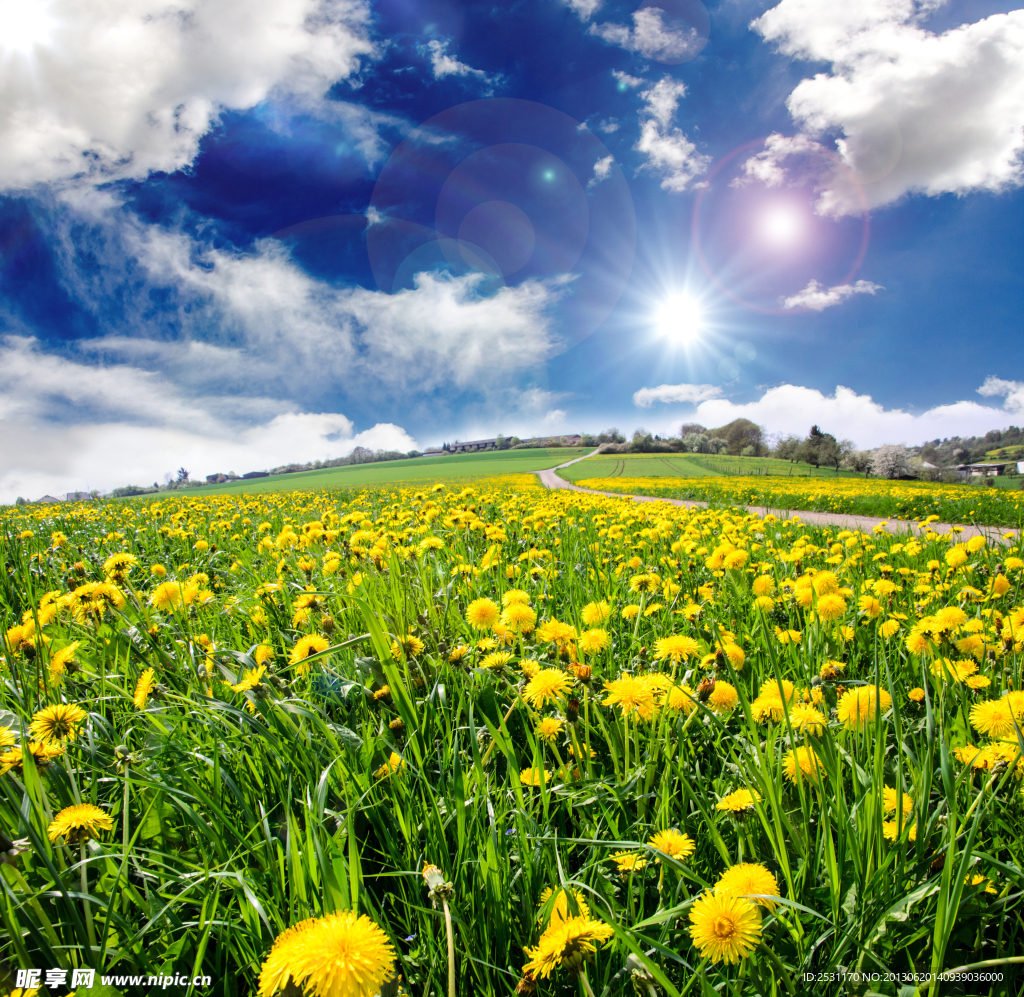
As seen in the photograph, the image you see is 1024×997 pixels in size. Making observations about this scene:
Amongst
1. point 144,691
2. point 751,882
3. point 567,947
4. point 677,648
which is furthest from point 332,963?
point 144,691

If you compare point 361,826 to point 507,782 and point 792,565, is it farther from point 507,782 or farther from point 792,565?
point 792,565

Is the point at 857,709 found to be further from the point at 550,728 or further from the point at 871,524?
the point at 871,524

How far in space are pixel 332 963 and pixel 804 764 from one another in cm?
132

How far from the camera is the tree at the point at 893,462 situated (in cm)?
4800

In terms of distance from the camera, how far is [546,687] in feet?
5.08

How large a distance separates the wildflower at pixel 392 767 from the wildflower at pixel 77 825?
25.5 inches

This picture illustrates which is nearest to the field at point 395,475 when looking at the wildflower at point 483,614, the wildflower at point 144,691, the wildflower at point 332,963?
the wildflower at point 144,691

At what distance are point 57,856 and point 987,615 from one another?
3.90m

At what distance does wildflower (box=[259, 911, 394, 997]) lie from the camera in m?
0.74

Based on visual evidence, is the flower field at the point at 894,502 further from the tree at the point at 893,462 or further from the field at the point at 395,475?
the tree at the point at 893,462

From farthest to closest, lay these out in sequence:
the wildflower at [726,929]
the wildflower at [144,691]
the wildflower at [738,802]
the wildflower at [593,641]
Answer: the wildflower at [593,641] < the wildflower at [144,691] < the wildflower at [738,802] < the wildflower at [726,929]

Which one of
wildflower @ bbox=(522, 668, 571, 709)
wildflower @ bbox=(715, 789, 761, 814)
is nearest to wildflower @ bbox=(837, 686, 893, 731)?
wildflower @ bbox=(715, 789, 761, 814)

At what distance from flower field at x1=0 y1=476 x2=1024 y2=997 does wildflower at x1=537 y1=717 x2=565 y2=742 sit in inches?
0.5

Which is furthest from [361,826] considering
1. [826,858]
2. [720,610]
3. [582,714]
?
[720,610]
